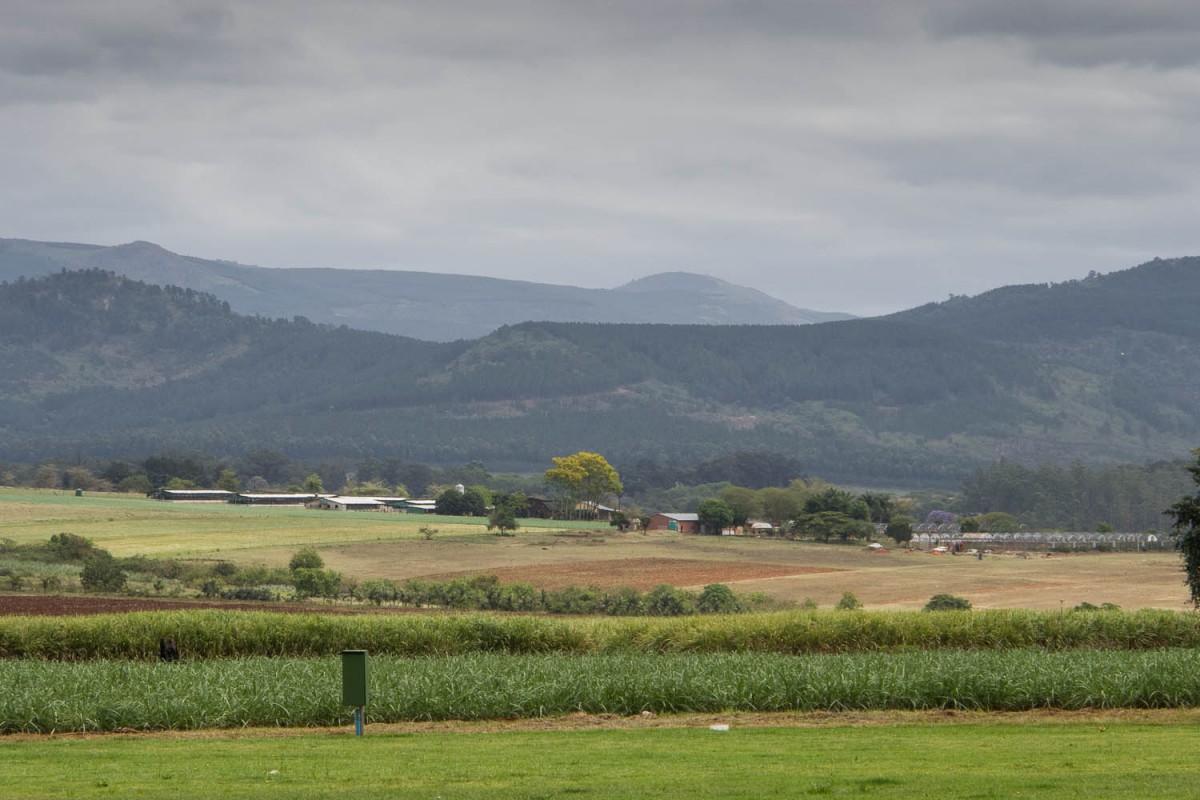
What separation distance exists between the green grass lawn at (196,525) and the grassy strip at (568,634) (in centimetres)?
4838

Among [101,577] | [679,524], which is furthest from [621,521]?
[101,577]

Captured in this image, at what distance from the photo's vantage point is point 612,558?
3772 inches

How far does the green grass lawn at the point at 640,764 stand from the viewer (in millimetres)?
18609

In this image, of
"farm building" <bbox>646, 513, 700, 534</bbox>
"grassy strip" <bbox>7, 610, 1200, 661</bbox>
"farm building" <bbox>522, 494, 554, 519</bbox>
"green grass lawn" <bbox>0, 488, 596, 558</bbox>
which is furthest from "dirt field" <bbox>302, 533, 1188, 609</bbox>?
"grassy strip" <bbox>7, 610, 1200, 661</bbox>

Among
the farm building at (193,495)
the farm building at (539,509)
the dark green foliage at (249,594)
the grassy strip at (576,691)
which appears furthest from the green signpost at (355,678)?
the farm building at (193,495)

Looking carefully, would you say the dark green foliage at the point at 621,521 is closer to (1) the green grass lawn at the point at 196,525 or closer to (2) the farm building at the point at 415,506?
(1) the green grass lawn at the point at 196,525

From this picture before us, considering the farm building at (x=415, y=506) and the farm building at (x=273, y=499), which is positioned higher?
the farm building at (x=273, y=499)

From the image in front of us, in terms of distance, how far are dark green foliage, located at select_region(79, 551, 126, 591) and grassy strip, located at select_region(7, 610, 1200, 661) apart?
2824cm

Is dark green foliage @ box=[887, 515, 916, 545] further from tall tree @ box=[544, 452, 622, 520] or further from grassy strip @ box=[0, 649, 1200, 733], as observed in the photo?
grassy strip @ box=[0, 649, 1200, 733]

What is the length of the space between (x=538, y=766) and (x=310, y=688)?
29.1ft

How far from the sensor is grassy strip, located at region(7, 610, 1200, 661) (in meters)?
A: 38.2

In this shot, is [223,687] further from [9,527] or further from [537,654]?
[9,527]

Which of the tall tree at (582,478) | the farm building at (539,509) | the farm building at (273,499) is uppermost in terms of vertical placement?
the tall tree at (582,478)

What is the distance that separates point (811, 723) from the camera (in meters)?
26.6
